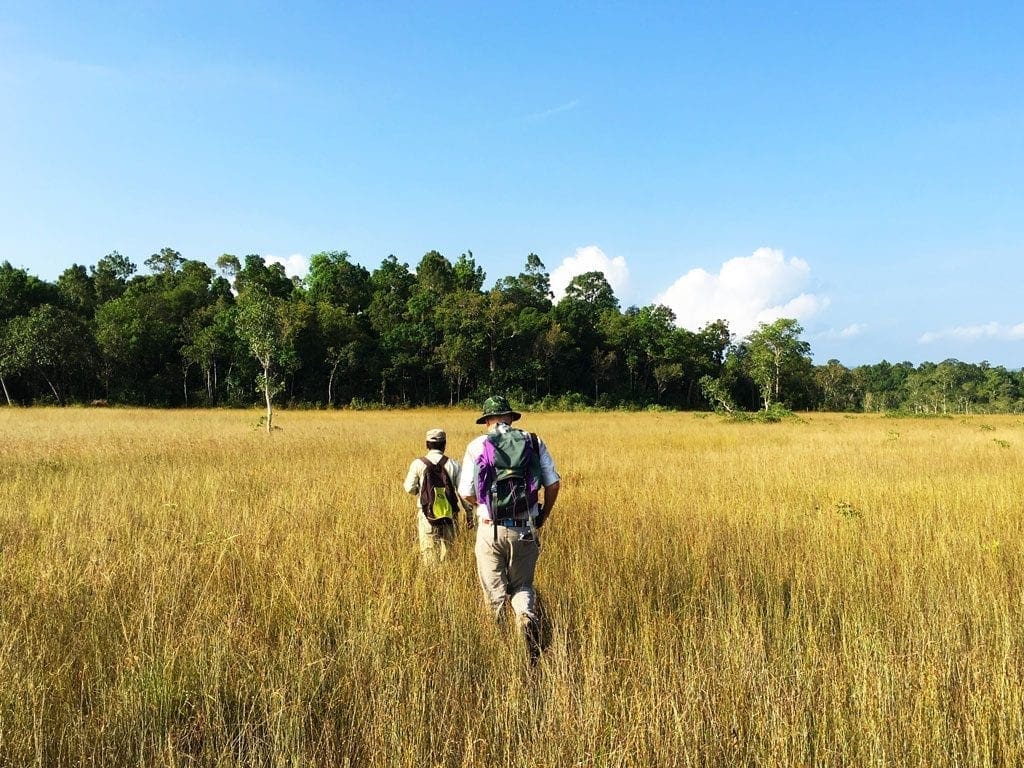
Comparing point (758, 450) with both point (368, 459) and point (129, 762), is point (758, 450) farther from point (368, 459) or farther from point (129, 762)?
point (129, 762)

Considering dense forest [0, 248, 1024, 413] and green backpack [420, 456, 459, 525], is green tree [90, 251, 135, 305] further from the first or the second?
green backpack [420, 456, 459, 525]

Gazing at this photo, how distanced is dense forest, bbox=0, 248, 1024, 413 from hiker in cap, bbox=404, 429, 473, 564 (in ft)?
64.5

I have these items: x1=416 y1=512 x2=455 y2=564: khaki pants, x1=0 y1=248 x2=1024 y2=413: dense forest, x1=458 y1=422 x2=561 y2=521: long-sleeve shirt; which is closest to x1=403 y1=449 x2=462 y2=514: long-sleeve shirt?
x1=416 y1=512 x2=455 y2=564: khaki pants

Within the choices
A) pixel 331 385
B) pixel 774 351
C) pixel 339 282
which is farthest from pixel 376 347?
pixel 774 351

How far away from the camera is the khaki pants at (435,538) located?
5344 mm

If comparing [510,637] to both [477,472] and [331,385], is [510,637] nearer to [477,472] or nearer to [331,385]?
[477,472]

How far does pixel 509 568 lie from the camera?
13.3ft

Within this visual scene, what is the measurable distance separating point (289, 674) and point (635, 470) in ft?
29.2

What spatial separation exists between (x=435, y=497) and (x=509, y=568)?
1438 millimetres

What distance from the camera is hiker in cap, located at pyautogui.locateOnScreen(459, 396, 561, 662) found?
3.91 m

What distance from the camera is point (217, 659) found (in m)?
3.25

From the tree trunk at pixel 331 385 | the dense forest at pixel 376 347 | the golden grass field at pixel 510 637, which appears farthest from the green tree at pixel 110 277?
the golden grass field at pixel 510 637

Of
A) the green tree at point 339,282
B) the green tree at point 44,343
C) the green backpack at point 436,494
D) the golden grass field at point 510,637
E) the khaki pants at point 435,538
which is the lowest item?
the golden grass field at point 510,637

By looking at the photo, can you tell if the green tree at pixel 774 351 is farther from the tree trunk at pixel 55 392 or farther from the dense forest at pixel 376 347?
the tree trunk at pixel 55 392
